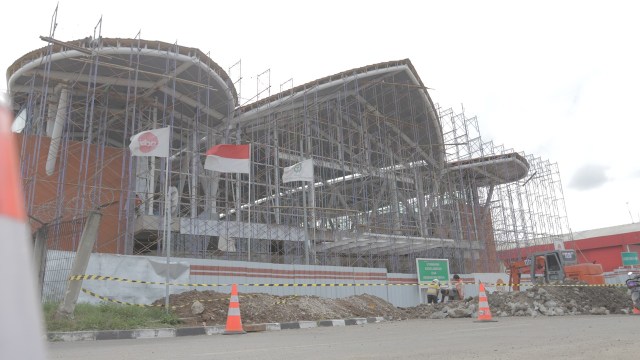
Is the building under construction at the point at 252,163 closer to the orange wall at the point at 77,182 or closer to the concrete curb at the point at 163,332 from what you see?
the orange wall at the point at 77,182

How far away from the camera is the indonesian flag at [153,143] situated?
15305 mm

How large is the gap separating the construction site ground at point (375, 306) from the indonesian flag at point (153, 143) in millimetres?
4362

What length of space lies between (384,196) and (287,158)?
26.2ft

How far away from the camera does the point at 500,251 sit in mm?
35906

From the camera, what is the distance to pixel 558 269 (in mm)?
20203

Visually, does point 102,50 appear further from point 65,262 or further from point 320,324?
point 320,324

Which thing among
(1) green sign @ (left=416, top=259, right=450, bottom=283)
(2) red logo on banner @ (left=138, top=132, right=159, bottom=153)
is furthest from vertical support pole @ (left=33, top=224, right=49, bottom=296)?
(1) green sign @ (left=416, top=259, right=450, bottom=283)

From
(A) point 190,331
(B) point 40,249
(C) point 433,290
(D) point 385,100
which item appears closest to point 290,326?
(A) point 190,331

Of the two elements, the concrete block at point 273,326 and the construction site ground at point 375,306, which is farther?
the construction site ground at point 375,306

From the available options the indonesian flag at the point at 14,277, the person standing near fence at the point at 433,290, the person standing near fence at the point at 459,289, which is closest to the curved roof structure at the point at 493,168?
the person standing near fence at the point at 459,289

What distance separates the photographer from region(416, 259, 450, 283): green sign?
2297 centimetres

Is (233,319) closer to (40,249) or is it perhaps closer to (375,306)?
(40,249)

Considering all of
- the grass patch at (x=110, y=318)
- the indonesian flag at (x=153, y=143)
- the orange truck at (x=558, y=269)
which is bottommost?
the grass patch at (x=110, y=318)

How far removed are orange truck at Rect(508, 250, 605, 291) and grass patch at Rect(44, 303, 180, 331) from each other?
47.5ft
